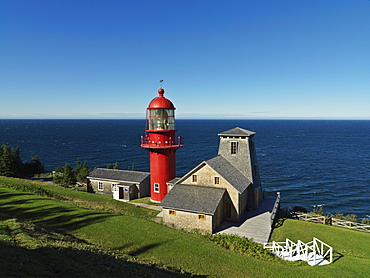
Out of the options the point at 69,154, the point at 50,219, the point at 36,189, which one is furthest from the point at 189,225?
the point at 69,154

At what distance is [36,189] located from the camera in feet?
90.5

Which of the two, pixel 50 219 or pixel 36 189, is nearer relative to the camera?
pixel 50 219

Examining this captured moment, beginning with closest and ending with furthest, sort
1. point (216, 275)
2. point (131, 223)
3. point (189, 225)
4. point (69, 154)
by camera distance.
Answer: point (216, 275) → point (131, 223) → point (189, 225) → point (69, 154)

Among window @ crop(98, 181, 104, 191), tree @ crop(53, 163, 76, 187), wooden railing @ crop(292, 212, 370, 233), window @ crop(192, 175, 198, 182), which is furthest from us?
tree @ crop(53, 163, 76, 187)

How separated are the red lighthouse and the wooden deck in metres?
9.82

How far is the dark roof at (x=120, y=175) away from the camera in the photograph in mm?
33438

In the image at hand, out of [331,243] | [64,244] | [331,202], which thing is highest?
[64,244]

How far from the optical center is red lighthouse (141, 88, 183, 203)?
29000 millimetres

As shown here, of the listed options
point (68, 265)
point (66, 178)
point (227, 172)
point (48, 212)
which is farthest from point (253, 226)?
point (66, 178)

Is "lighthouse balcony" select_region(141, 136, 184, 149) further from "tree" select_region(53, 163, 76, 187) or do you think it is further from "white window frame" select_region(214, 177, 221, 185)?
"tree" select_region(53, 163, 76, 187)

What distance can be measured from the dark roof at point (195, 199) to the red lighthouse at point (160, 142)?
568cm

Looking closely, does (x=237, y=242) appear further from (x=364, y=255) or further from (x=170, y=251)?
(x=364, y=255)

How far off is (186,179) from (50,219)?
497 inches

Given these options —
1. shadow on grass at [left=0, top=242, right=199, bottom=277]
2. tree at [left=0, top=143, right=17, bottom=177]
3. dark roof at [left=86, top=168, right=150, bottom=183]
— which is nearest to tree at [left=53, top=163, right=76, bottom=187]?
tree at [left=0, top=143, right=17, bottom=177]
